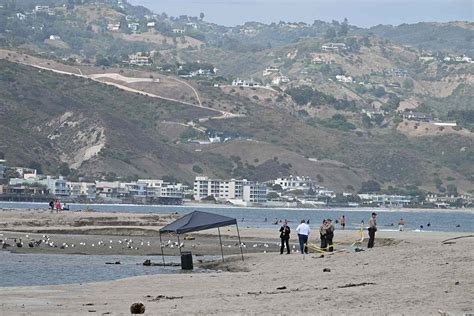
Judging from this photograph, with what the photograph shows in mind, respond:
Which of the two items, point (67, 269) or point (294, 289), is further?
point (67, 269)

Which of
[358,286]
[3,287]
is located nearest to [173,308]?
[358,286]

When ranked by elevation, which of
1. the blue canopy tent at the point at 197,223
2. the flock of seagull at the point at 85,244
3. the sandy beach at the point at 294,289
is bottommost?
the flock of seagull at the point at 85,244

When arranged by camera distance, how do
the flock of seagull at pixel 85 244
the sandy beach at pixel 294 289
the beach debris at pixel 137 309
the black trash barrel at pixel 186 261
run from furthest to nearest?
the flock of seagull at pixel 85 244, the black trash barrel at pixel 186 261, the sandy beach at pixel 294 289, the beach debris at pixel 137 309

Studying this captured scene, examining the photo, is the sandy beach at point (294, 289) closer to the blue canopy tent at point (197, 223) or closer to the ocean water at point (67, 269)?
the blue canopy tent at point (197, 223)

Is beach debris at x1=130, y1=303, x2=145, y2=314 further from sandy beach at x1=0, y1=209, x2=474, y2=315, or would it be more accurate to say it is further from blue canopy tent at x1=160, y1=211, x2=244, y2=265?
blue canopy tent at x1=160, y1=211, x2=244, y2=265

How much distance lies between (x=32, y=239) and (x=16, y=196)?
128536 millimetres

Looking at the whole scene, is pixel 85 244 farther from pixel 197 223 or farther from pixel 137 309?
pixel 137 309

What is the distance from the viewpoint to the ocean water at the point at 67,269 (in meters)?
37.5

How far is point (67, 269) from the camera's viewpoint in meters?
42.2

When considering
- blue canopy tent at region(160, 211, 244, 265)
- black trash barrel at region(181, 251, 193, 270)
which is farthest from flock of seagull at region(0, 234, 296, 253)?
black trash barrel at region(181, 251, 193, 270)

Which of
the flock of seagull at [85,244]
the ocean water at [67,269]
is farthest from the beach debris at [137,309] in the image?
the flock of seagull at [85,244]

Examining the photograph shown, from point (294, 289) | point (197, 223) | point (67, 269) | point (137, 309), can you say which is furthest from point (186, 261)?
point (137, 309)

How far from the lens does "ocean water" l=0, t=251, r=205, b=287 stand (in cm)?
3747

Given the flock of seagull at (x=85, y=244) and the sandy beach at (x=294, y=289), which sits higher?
the sandy beach at (x=294, y=289)
